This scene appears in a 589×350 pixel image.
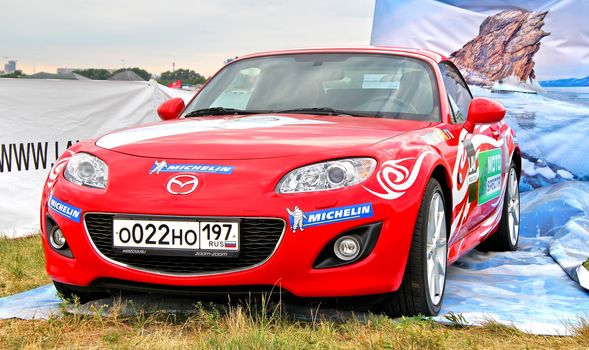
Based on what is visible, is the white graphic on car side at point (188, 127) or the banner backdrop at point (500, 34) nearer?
the white graphic on car side at point (188, 127)

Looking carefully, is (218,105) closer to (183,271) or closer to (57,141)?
(183,271)

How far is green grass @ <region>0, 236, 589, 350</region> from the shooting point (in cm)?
343

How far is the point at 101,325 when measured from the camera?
4.06 metres

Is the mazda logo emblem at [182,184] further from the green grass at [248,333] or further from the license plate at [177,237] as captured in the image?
the green grass at [248,333]

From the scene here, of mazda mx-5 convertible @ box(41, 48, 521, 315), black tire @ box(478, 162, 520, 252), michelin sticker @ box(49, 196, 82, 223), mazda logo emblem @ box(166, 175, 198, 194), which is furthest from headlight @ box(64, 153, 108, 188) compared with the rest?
black tire @ box(478, 162, 520, 252)

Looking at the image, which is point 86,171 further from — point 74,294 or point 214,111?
point 214,111

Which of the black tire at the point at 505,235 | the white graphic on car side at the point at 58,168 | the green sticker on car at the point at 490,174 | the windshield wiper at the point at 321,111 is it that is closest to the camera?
the white graphic on car side at the point at 58,168

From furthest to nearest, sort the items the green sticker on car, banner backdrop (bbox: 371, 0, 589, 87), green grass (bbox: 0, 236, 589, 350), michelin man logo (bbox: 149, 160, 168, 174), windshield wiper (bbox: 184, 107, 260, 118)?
banner backdrop (bbox: 371, 0, 589, 87), the green sticker on car, windshield wiper (bbox: 184, 107, 260, 118), michelin man logo (bbox: 149, 160, 168, 174), green grass (bbox: 0, 236, 589, 350)

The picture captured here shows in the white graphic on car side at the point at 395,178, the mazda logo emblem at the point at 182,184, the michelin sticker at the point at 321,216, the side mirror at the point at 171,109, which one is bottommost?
the side mirror at the point at 171,109

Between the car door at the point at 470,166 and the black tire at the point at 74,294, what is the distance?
1953 millimetres

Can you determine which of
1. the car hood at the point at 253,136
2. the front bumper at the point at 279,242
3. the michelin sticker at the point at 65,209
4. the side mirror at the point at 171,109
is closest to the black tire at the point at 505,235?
the car hood at the point at 253,136

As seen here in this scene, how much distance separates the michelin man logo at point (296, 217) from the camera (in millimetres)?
3646

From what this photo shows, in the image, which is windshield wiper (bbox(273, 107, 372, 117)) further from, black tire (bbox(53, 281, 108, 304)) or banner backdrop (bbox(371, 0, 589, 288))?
banner backdrop (bbox(371, 0, 589, 288))

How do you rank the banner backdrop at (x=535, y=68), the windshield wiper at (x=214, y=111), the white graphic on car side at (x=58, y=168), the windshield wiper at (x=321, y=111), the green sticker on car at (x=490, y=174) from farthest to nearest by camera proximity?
the banner backdrop at (x=535, y=68) → the green sticker on car at (x=490, y=174) → the windshield wiper at (x=214, y=111) → the windshield wiper at (x=321, y=111) → the white graphic on car side at (x=58, y=168)
